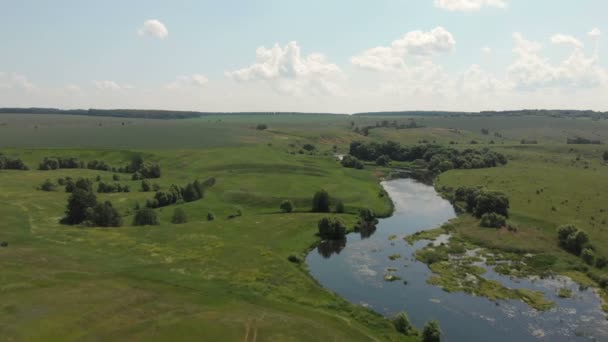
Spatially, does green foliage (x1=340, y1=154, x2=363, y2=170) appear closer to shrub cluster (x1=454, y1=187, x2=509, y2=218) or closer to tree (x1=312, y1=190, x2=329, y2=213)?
tree (x1=312, y1=190, x2=329, y2=213)

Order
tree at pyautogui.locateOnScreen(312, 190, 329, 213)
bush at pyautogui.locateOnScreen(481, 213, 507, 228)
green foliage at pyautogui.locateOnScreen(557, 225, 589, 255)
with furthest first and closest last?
tree at pyautogui.locateOnScreen(312, 190, 329, 213)
bush at pyautogui.locateOnScreen(481, 213, 507, 228)
green foliage at pyautogui.locateOnScreen(557, 225, 589, 255)

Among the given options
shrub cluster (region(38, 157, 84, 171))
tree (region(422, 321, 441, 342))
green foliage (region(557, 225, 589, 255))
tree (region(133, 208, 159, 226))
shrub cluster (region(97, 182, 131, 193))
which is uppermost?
shrub cluster (region(38, 157, 84, 171))

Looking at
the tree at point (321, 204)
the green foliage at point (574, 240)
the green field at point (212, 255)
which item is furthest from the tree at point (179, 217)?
the green foliage at point (574, 240)

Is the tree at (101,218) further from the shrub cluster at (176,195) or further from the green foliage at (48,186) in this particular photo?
the green foliage at (48,186)

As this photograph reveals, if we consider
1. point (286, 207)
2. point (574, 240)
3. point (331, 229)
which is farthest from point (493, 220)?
point (286, 207)

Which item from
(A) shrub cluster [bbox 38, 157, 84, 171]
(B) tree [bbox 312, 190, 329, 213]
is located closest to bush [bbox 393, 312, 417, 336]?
(B) tree [bbox 312, 190, 329, 213]

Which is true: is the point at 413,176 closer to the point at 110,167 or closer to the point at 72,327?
the point at 110,167
